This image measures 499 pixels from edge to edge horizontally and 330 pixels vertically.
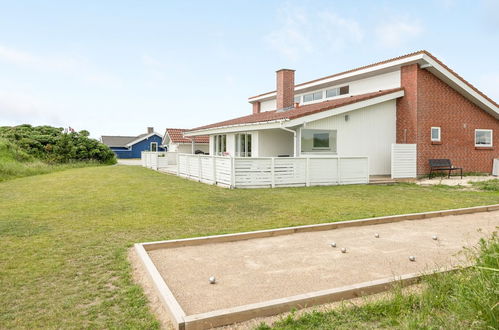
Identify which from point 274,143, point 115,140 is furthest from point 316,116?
point 115,140

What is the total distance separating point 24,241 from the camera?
6320 millimetres

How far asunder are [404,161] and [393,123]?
259cm

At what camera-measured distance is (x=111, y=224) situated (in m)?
7.79

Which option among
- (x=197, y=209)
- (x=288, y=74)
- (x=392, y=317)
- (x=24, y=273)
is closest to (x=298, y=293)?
(x=392, y=317)

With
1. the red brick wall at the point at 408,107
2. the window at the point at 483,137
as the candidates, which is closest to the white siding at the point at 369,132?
the red brick wall at the point at 408,107

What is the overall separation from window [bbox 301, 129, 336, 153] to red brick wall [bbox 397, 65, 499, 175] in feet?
13.8

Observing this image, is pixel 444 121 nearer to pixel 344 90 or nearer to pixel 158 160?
pixel 344 90

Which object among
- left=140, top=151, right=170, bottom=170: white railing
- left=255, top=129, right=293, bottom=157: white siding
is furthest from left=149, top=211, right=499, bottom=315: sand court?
left=140, top=151, right=170, bottom=170: white railing

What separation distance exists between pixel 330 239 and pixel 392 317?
3.18 meters

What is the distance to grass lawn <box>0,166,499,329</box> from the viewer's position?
376 centimetres

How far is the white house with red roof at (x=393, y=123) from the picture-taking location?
688 inches

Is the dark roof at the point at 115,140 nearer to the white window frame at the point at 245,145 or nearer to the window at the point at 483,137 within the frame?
the white window frame at the point at 245,145

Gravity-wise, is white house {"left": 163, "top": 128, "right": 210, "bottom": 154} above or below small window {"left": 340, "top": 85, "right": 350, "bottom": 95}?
below

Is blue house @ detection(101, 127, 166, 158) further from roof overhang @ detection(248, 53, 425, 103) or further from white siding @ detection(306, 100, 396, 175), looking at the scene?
white siding @ detection(306, 100, 396, 175)
